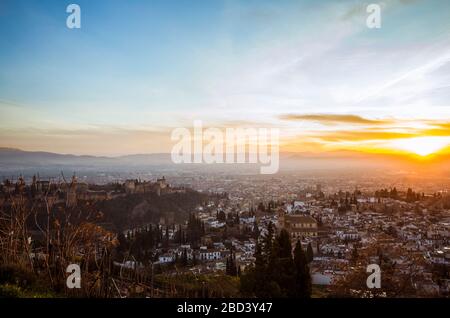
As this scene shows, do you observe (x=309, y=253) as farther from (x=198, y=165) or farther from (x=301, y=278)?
(x=198, y=165)

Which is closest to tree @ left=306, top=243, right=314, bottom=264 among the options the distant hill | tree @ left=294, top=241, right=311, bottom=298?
the distant hill

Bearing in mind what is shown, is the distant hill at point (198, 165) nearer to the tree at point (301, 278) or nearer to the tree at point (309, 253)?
the tree at point (309, 253)

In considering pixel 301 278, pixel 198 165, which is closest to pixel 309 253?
pixel 301 278

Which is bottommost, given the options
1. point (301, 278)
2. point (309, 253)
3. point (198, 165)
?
point (309, 253)

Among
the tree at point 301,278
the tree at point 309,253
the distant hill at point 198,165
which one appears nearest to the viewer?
the tree at point 301,278

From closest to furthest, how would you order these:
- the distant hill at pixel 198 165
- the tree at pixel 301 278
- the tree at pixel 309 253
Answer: the tree at pixel 301 278 → the distant hill at pixel 198 165 → the tree at pixel 309 253

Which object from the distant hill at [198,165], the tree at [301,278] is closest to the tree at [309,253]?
the distant hill at [198,165]

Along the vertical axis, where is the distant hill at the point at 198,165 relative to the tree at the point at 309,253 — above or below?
above

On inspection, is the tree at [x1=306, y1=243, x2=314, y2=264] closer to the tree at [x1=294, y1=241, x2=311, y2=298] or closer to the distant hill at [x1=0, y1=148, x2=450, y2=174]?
the distant hill at [x1=0, y1=148, x2=450, y2=174]

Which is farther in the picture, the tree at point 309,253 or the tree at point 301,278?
the tree at point 309,253

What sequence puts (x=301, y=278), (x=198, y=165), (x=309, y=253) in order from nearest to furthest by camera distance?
(x=301, y=278)
(x=198, y=165)
(x=309, y=253)

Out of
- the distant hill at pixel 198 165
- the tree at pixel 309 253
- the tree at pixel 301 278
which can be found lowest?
the tree at pixel 309 253
